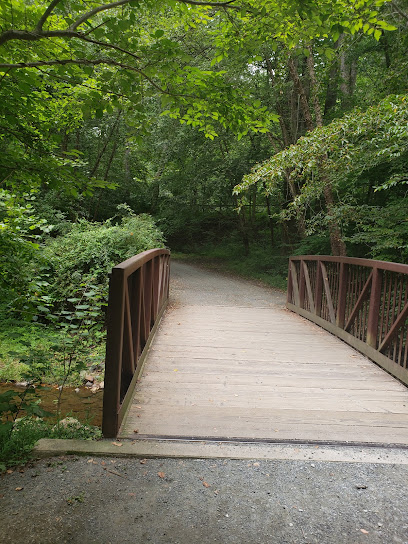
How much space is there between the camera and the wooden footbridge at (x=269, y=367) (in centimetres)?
282

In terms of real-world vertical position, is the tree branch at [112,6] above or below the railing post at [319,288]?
above

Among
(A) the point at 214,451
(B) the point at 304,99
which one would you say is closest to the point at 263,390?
(A) the point at 214,451

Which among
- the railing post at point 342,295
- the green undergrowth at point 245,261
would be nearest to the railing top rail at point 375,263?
the railing post at point 342,295

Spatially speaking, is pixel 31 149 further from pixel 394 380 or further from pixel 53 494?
pixel 394 380

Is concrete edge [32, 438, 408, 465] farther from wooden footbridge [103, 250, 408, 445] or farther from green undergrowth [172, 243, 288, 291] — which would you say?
green undergrowth [172, 243, 288, 291]

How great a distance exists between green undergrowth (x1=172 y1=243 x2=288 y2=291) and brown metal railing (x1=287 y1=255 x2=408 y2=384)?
6.65 m

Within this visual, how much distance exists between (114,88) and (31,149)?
96 cm

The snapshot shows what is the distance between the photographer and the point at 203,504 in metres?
2.05

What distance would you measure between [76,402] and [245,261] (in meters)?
13.7

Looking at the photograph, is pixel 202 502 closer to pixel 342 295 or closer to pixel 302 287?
pixel 342 295

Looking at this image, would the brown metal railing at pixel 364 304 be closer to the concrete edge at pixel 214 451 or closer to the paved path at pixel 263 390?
the paved path at pixel 263 390

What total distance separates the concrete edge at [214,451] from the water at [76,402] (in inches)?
63.3

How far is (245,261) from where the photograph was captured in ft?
58.7

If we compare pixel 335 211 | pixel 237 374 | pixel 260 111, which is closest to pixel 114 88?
pixel 260 111
